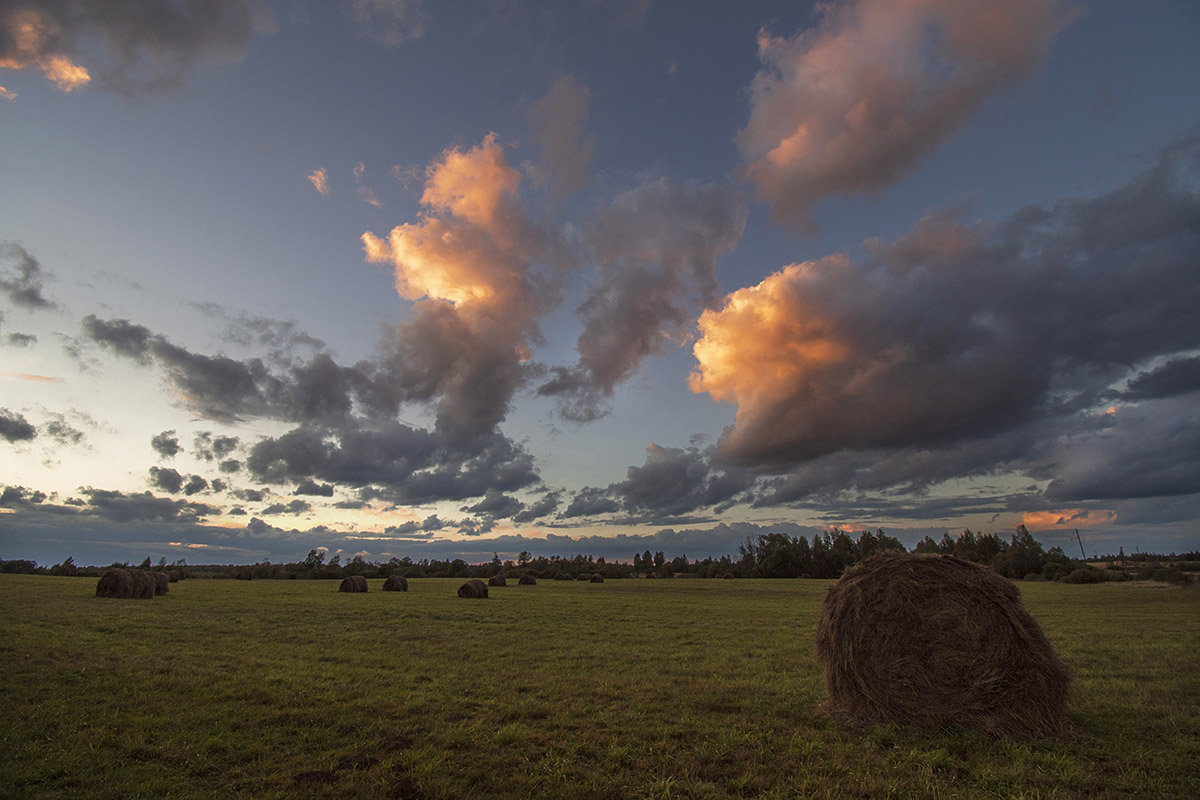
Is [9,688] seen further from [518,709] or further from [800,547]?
[800,547]

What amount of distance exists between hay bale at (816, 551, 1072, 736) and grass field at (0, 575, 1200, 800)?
65 cm

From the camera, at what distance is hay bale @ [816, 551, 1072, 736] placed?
9414mm

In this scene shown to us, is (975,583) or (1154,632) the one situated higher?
(975,583)

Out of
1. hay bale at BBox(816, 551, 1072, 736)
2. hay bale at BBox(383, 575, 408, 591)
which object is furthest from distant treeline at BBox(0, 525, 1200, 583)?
hay bale at BBox(816, 551, 1072, 736)

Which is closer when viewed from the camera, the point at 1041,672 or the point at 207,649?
the point at 1041,672

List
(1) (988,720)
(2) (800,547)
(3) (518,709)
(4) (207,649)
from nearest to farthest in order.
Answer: (1) (988,720), (3) (518,709), (4) (207,649), (2) (800,547)

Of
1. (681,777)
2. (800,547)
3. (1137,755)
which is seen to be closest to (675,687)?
(681,777)

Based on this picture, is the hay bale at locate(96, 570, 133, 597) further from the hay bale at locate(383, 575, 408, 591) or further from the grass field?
the hay bale at locate(383, 575, 408, 591)

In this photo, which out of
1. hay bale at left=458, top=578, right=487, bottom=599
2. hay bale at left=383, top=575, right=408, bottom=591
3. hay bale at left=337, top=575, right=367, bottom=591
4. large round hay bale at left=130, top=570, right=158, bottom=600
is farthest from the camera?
hay bale at left=383, top=575, right=408, bottom=591

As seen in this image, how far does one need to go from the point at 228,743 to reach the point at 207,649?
9482mm

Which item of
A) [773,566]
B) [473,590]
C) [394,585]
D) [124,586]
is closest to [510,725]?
[473,590]

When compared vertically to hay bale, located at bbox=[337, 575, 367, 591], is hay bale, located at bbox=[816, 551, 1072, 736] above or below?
above

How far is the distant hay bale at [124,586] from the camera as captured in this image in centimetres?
3089

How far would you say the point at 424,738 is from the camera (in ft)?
28.5
